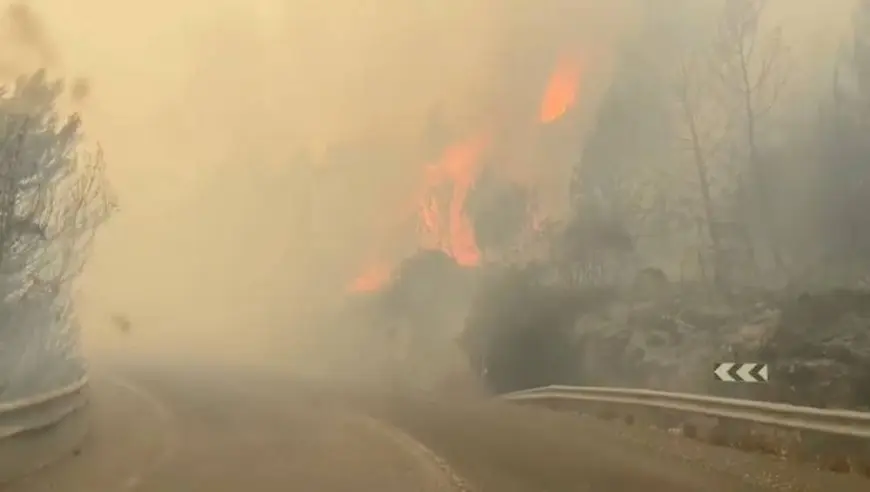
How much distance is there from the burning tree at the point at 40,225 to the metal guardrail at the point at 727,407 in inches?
164

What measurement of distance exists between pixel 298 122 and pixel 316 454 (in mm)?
2149

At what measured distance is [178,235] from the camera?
5.29 metres

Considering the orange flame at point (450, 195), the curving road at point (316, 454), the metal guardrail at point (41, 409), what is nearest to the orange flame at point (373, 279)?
the orange flame at point (450, 195)

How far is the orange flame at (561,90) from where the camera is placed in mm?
6211

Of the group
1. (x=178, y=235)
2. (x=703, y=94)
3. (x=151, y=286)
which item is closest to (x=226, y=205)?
(x=178, y=235)

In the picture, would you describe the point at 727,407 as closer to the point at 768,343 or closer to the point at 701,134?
the point at 768,343

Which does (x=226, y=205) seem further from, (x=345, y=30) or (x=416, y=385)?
(x=416, y=385)

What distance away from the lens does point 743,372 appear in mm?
5594

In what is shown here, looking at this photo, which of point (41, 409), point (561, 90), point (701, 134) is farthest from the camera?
point (561, 90)

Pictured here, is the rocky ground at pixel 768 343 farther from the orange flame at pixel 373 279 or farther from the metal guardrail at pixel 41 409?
the metal guardrail at pixel 41 409

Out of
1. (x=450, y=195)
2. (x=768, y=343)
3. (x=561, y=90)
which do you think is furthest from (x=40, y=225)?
(x=768, y=343)

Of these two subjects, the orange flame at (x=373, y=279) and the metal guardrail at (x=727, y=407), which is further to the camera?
the orange flame at (x=373, y=279)

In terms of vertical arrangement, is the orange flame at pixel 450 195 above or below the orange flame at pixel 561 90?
below

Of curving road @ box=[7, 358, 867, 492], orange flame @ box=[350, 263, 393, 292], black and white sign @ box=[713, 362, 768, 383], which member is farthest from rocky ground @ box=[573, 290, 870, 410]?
orange flame @ box=[350, 263, 393, 292]
